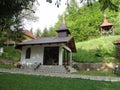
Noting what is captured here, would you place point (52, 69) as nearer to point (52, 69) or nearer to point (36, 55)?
point (52, 69)

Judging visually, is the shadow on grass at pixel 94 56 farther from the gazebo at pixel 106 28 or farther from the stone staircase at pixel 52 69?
the gazebo at pixel 106 28

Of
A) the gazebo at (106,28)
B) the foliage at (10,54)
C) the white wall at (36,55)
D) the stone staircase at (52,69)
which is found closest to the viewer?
the stone staircase at (52,69)

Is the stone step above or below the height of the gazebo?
below

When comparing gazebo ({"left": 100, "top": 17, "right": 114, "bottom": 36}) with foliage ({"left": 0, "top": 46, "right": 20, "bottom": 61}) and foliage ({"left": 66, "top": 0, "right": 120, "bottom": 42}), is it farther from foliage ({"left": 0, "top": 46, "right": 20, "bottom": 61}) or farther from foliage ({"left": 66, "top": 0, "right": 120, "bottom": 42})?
foliage ({"left": 0, "top": 46, "right": 20, "bottom": 61})

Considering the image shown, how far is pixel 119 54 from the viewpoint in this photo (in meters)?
23.7

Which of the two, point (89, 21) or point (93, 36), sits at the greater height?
point (89, 21)

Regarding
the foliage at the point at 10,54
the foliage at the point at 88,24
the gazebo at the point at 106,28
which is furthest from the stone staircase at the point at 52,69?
the foliage at the point at 88,24

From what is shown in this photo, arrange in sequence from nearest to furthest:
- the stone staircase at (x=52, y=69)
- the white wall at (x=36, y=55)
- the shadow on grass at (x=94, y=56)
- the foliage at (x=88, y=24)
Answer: the stone staircase at (x=52, y=69) < the white wall at (x=36, y=55) < the shadow on grass at (x=94, y=56) < the foliage at (x=88, y=24)

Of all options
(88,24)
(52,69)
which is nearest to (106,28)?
(88,24)

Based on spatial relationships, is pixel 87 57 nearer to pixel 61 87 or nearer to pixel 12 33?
pixel 12 33

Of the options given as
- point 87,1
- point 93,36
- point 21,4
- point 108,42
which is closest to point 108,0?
point 87,1

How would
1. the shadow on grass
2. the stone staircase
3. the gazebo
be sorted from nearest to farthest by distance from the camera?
the stone staircase < the shadow on grass < the gazebo

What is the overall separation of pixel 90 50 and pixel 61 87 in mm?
Answer: 20485

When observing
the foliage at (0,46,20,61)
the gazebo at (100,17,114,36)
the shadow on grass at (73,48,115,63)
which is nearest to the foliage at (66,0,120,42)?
the gazebo at (100,17,114,36)
